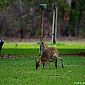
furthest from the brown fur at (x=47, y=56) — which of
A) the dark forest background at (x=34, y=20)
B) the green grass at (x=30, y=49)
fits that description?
the dark forest background at (x=34, y=20)

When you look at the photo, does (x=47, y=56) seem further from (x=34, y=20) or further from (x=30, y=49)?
(x=34, y=20)

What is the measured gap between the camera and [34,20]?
75.2 m

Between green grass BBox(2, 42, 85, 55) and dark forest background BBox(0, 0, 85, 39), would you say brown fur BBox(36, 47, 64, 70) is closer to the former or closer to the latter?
green grass BBox(2, 42, 85, 55)

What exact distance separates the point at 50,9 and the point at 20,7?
485 cm

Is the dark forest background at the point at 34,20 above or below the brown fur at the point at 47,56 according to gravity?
below

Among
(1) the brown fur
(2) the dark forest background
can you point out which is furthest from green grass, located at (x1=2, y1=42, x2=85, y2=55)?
(2) the dark forest background

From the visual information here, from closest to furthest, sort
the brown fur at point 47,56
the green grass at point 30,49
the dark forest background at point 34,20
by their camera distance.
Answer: the brown fur at point 47,56 → the green grass at point 30,49 → the dark forest background at point 34,20

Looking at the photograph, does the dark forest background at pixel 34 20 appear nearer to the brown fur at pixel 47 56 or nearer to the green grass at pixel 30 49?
the green grass at pixel 30 49

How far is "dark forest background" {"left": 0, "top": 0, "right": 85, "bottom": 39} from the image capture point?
73.1m

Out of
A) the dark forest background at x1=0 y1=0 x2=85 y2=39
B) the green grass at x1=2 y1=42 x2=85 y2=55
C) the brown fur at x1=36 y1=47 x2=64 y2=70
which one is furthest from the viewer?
the dark forest background at x1=0 y1=0 x2=85 y2=39

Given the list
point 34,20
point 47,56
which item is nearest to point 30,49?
point 47,56

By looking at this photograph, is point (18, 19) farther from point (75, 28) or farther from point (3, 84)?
point (3, 84)

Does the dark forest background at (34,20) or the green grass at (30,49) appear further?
the dark forest background at (34,20)

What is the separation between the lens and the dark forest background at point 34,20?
240 feet
